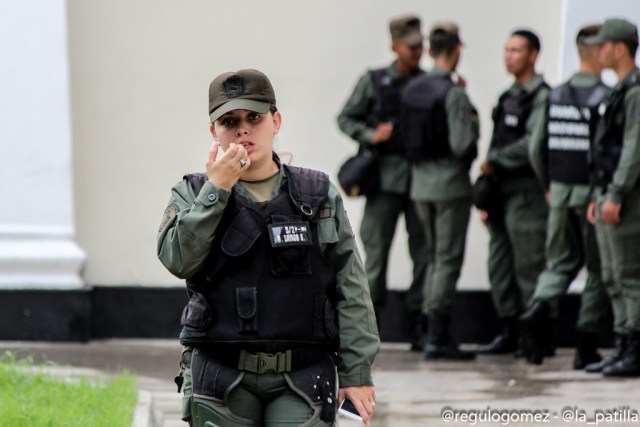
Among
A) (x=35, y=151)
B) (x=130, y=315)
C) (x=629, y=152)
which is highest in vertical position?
(x=629, y=152)

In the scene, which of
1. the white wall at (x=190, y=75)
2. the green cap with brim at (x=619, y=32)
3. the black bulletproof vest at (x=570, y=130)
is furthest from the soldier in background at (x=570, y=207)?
the white wall at (x=190, y=75)

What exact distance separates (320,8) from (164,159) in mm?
1638

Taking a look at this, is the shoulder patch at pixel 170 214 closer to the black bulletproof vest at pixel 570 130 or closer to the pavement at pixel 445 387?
the pavement at pixel 445 387

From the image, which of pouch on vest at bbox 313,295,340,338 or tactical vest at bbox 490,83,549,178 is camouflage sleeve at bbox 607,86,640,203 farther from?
pouch on vest at bbox 313,295,340,338

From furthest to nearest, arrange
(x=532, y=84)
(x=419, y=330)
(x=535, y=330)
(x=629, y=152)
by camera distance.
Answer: (x=419, y=330) < (x=532, y=84) < (x=535, y=330) < (x=629, y=152)

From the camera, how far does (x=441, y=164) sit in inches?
375

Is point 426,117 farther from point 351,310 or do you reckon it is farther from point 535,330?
point 351,310

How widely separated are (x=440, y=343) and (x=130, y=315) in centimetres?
239

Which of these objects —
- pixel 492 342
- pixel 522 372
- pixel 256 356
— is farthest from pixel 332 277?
pixel 492 342

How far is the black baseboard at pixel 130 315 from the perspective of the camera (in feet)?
32.3

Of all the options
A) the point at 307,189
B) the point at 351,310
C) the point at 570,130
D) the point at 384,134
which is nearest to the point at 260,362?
the point at 351,310

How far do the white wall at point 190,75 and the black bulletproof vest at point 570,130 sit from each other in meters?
1.20

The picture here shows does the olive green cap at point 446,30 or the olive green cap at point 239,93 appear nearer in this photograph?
the olive green cap at point 239,93

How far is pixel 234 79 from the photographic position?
13.7 feet
